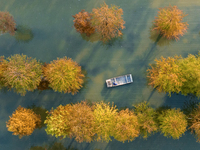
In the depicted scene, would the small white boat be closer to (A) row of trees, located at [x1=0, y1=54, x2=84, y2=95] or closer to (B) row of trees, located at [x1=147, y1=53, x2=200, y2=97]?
(B) row of trees, located at [x1=147, y1=53, x2=200, y2=97]

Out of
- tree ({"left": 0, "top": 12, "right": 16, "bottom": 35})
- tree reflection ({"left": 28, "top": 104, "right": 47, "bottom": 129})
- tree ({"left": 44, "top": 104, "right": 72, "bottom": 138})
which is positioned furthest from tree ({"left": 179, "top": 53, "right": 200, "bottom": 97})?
tree ({"left": 0, "top": 12, "right": 16, "bottom": 35})

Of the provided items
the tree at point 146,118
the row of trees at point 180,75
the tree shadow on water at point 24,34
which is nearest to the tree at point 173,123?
the tree at point 146,118

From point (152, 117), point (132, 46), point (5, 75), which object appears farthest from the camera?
point (132, 46)

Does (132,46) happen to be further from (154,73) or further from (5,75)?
(5,75)

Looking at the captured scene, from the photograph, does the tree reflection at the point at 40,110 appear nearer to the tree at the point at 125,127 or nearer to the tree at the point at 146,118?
the tree at the point at 125,127

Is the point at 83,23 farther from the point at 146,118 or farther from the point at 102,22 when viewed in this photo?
the point at 146,118

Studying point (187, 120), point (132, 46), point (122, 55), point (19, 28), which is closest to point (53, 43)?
point (19, 28)

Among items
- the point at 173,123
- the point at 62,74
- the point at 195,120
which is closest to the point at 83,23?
the point at 62,74
